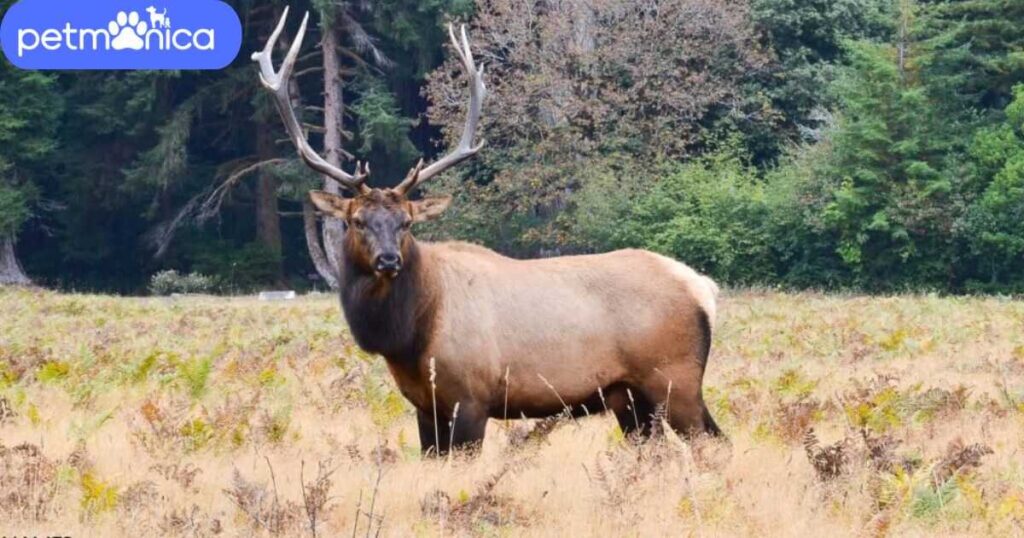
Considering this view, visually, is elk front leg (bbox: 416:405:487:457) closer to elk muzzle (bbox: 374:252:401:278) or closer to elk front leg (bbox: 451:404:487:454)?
elk front leg (bbox: 451:404:487:454)

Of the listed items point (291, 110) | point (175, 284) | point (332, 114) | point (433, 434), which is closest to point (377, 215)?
point (433, 434)

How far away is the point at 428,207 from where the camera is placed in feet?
33.7

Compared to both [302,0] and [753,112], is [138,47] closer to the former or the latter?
[302,0]

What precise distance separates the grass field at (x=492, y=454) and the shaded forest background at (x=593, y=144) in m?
18.9

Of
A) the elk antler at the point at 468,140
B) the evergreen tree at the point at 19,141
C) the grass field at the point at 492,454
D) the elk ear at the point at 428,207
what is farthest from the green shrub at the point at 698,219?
the elk ear at the point at 428,207

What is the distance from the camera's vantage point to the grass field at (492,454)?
24.9ft

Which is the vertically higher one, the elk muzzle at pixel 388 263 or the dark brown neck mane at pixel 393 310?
the elk muzzle at pixel 388 263

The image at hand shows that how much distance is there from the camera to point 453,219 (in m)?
42.7

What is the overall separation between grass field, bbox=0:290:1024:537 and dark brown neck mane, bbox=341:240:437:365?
0.62 m

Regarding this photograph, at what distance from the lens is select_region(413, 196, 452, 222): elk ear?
Answer: 10.1 metres

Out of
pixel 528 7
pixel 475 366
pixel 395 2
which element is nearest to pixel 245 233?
pixel 395 2

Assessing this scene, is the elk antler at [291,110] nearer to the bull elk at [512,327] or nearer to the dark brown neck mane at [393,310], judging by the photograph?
the bull elk at [512,327]

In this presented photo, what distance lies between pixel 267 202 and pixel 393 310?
38746mm

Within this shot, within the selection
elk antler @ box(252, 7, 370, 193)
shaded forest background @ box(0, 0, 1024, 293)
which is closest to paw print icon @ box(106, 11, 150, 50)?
shaded forest background @ box(0, 0, 1024, 293)
